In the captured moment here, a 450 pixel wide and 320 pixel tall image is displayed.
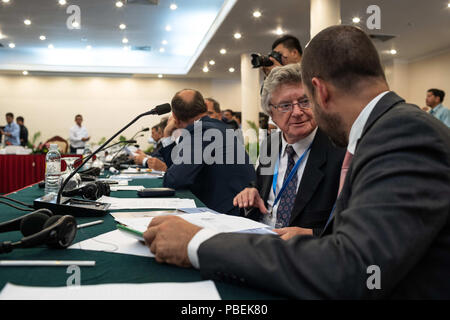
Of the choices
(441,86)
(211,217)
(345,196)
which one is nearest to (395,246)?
(345,196)

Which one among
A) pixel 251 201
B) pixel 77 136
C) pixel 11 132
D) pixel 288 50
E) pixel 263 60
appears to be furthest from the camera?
pixel 77 136

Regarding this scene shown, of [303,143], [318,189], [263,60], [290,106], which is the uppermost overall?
[263,60]

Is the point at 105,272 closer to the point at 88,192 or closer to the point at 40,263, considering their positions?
the point at 40,263

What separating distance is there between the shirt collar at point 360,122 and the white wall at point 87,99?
547 inches

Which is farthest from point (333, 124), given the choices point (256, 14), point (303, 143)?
point (256, 14)

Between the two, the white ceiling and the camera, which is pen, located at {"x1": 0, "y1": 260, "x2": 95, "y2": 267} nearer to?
the camera

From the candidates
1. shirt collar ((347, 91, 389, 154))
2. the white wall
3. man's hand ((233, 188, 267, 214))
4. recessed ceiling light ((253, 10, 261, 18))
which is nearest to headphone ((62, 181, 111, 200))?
man's hand ((233, 188, 267, 214))

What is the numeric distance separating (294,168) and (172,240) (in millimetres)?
896

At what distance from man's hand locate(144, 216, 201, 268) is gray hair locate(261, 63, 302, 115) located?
104cm

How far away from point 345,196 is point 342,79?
0.27 meters

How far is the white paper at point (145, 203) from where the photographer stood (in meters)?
1.55

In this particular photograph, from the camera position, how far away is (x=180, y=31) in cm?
970
